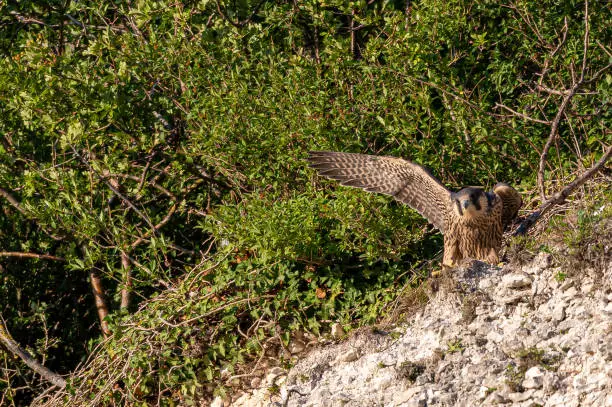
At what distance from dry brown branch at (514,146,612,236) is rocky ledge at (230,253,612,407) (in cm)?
65

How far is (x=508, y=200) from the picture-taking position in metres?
7.18

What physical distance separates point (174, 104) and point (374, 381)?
3284 mm

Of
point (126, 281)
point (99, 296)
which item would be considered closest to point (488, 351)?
point (126, 281)

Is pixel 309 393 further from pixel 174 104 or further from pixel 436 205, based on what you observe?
pixel 174 104

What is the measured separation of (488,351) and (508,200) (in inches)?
66.2

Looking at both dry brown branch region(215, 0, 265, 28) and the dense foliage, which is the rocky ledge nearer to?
the dense foliage

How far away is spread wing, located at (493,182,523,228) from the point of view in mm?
7098

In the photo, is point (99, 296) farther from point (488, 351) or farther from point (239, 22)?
Result: point (488, 351)

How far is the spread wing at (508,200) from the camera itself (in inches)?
279

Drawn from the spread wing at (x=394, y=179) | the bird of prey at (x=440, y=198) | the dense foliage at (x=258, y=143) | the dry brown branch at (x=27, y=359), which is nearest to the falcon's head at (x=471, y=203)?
the bird of prey at (x=440, y=198)

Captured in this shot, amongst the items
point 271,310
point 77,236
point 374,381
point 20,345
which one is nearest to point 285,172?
point 271,310

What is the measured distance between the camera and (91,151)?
855 centimetres

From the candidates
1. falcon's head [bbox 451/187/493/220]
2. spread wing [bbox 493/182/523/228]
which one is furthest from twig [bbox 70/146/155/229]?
spread wing [bbox 493/182/523/228]

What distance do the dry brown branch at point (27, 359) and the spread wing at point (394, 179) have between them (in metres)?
2.66
